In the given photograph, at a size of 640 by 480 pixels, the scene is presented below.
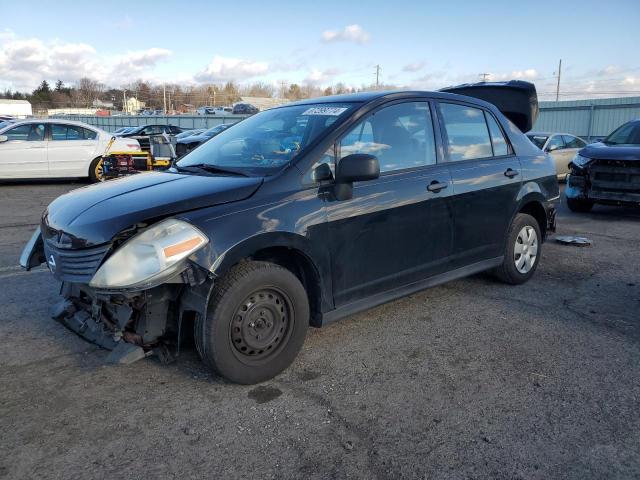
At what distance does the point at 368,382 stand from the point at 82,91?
3989 inches

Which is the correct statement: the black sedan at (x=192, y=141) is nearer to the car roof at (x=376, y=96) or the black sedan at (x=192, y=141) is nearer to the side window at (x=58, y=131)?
the car roof at (x=376, y=96)

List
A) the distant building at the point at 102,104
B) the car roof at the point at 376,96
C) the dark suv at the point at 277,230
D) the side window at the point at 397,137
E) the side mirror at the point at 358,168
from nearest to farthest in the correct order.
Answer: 1. the dark suv at the point at 277,230
2. the side mirror at the point at 358,168
3. the side window at the point at 397,137
4. the car roof at the point at 376,96
5. the distant building at the point at 102,104

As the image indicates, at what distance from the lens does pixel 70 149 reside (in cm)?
1307

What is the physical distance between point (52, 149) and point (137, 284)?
11779mm

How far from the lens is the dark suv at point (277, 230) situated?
2.95 m

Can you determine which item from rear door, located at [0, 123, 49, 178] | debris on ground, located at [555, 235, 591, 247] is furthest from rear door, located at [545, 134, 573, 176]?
rear door, located at [0, 123, 49, 178]

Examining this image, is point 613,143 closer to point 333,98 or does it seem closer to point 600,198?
point 600,198

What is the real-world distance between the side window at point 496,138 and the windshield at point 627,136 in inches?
224

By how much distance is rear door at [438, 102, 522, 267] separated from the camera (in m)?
4.35

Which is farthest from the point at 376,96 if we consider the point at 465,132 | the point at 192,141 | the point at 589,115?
the point at 589,115

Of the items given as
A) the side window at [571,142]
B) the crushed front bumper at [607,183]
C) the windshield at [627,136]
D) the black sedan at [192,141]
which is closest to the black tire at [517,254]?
the black sedan at [192,141]

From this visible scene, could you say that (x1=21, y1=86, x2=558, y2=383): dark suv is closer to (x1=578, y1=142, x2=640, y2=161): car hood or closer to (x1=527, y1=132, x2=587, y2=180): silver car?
(x1=578, y1=142, x2=640, y2=161): car hood

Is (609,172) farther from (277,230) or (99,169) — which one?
(99,169)

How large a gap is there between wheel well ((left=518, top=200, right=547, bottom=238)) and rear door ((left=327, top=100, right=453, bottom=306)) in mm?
1471
